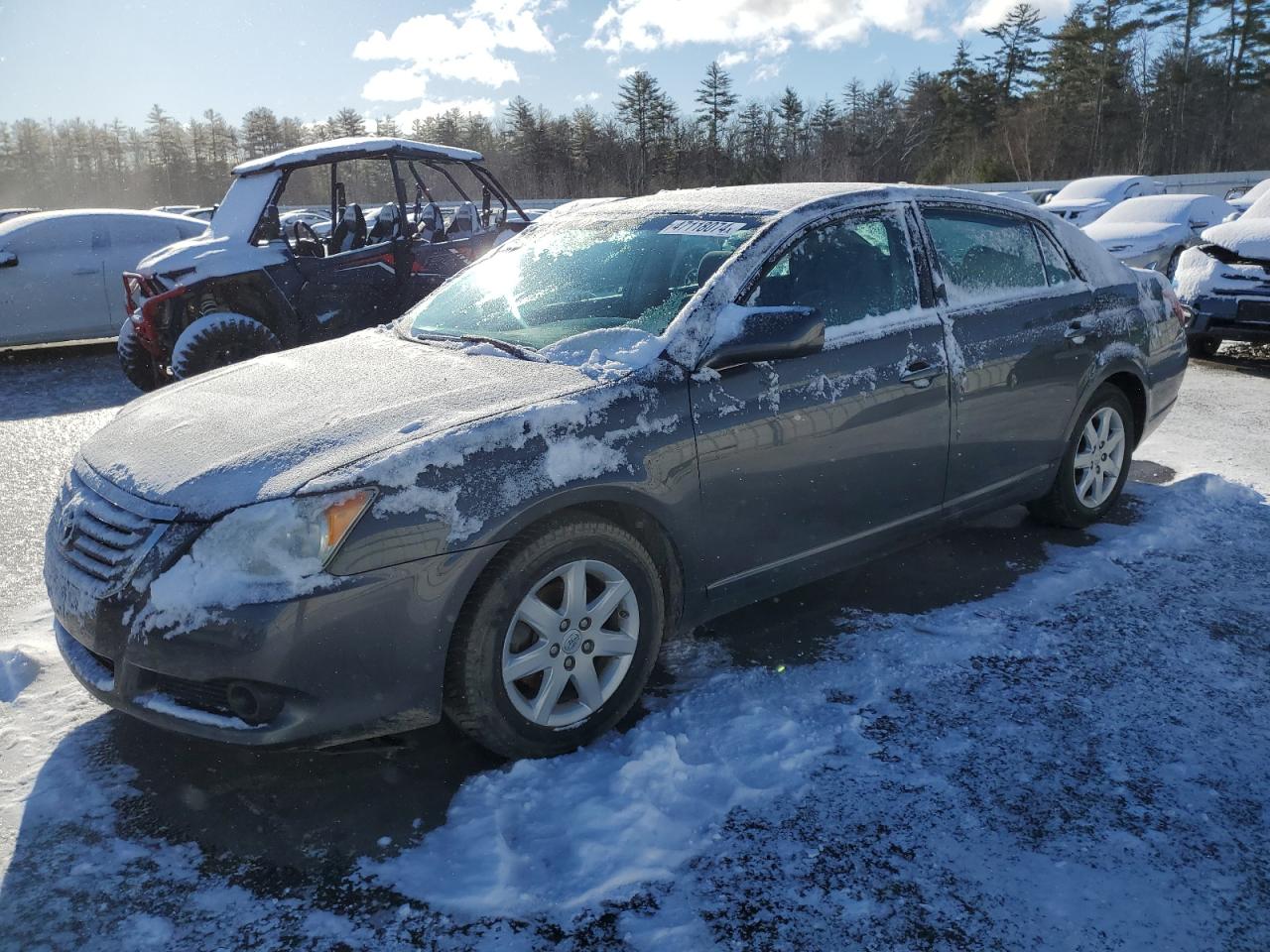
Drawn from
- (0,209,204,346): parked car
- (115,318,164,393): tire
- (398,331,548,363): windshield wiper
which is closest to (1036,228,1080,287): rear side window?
(398,331,548,363): windshield wiper

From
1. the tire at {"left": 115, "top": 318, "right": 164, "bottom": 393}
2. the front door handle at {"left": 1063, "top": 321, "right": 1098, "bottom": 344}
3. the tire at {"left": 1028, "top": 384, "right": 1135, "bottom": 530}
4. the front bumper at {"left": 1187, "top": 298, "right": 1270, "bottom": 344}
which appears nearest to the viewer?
the front door handle at {"left": 1063, "top": 321, "right": 1098, "bottom": 344}

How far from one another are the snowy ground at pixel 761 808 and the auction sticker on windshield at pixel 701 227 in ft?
4.89

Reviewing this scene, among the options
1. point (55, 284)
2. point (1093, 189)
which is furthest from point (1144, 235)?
point (55, 284)

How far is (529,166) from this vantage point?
6888cm

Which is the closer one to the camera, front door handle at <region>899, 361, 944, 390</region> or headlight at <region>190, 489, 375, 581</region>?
headlight at <region>190, 489, 375, 581</region>

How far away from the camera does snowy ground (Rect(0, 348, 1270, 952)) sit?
224cm

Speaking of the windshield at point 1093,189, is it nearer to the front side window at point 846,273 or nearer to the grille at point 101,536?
the front side window at point 846,273

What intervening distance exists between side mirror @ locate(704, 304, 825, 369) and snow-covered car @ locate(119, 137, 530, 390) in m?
5.80

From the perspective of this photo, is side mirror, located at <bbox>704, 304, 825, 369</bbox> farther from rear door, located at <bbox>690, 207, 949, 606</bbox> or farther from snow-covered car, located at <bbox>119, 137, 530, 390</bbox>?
snow-covered car, located at <bbox>119, 137, 530, 390</bbox>

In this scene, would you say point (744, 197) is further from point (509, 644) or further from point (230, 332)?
point (230, 332)

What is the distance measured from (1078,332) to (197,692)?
3.80 meters

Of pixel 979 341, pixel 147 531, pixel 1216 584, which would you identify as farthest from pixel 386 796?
pixel 1216 584

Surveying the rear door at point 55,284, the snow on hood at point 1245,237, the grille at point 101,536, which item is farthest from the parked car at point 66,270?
the snow on hood at point 1245,237

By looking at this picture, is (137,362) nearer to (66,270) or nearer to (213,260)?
(213,260)
